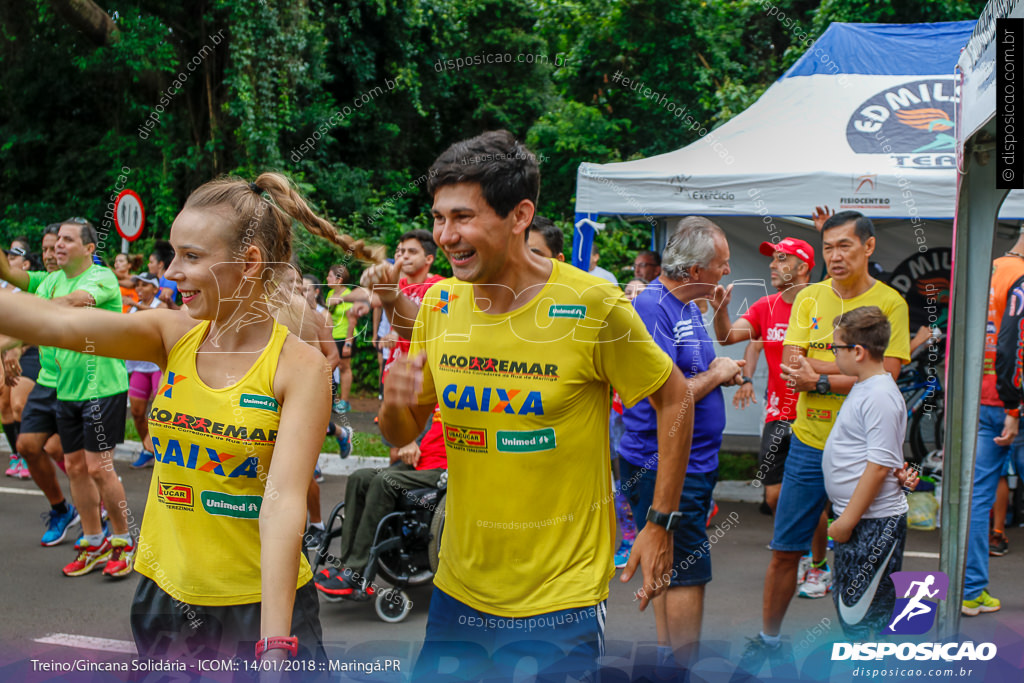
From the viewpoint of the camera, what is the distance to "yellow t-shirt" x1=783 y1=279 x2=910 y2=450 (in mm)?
4062

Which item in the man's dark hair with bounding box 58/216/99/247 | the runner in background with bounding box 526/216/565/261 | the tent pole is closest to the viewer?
the tent pole

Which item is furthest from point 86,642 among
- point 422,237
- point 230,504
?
point 230,504

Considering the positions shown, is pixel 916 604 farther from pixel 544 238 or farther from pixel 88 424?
pixel 88 424

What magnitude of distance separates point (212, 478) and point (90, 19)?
14.4m

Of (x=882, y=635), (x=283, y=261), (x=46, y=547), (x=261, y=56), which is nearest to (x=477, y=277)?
(x=283, y=261)

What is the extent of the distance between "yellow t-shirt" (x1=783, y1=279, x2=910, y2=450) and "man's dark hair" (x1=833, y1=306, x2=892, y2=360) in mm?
372

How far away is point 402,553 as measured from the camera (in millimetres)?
4703

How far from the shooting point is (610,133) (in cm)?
1503

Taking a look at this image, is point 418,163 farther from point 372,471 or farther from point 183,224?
point 183,224

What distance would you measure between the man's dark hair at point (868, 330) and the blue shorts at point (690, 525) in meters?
0.82

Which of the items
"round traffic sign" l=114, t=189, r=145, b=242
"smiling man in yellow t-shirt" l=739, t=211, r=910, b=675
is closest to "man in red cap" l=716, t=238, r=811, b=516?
"smiling man in yellow t-shirt" l=739, t=211, r=910, b=675

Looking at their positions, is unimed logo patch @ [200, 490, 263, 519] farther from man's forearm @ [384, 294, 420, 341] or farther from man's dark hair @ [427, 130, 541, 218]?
man's dark hair @ [427, 130, 541, 218]

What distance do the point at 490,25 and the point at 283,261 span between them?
1607 centimetres

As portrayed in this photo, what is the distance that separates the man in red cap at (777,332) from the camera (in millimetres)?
5207
